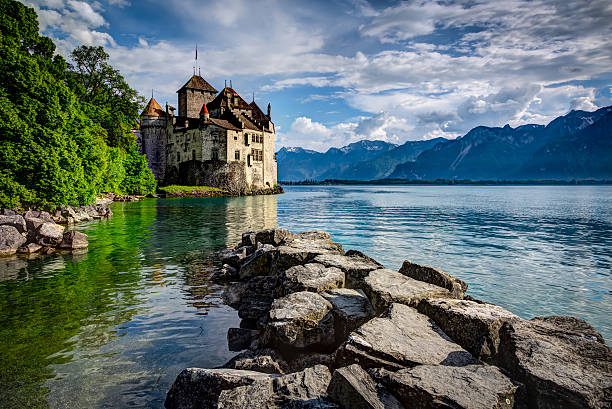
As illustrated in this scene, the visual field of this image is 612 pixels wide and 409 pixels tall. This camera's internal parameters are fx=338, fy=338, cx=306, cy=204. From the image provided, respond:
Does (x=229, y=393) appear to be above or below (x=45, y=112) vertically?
below

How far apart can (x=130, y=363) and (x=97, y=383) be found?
0.71 m

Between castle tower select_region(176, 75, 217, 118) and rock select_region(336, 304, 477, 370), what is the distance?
89.7 meters

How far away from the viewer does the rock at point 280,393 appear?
4.07m

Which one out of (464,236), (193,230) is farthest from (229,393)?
(464,236)

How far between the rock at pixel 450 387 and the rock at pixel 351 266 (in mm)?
4358

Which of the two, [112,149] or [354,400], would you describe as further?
[112,149]

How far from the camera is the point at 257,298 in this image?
9367 mm

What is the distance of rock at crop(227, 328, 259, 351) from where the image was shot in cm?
726

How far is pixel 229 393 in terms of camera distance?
433 centimetres

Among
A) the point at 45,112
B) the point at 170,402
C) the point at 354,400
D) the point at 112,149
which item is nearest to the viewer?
the point at 354,400

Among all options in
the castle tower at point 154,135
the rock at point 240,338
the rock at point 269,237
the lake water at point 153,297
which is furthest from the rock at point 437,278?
the castle tower at point 154,135

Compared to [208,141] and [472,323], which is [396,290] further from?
[208,141]

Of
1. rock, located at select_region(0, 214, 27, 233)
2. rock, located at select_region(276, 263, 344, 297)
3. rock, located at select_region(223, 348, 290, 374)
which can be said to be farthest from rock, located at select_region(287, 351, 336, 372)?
rock, located at select_region(0, 214, 27, 233)

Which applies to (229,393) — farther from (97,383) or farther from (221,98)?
(221,98)
